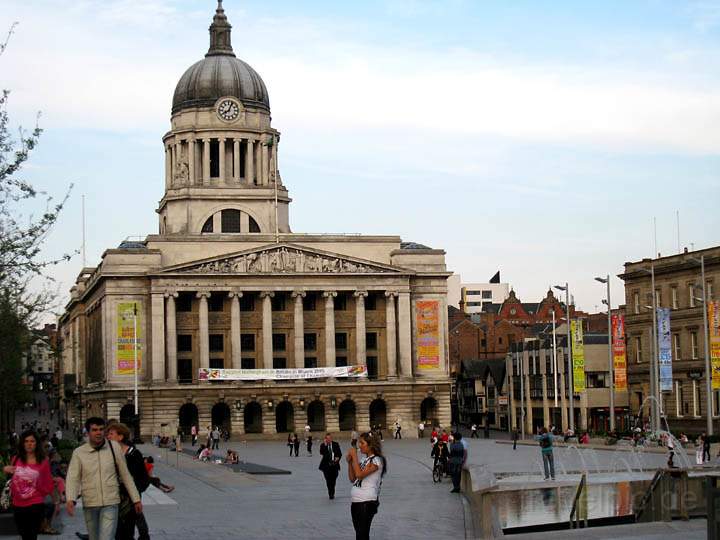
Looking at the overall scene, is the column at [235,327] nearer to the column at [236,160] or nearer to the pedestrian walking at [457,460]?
the column at [236,160]

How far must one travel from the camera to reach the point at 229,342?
→ 12975cm

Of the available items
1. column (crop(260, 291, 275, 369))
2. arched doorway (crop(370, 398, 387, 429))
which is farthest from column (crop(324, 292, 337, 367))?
arched doorway (crop(370, 398, 387, 429))

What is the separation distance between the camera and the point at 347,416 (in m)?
132

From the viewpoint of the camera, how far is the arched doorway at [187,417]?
4985 inches

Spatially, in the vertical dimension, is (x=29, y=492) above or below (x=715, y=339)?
below

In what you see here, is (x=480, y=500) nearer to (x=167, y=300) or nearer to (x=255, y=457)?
(x=255, y=457)

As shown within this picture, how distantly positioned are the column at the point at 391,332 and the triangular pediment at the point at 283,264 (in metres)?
2.40

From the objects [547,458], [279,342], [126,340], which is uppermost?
[126,340]

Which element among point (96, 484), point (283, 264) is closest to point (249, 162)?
point (283, 264)

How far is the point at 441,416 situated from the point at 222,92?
128 feet

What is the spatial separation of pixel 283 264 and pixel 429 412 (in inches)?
735

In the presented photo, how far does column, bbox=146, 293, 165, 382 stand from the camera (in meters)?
126

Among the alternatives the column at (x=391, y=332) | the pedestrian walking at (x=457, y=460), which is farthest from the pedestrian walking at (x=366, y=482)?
the column at (x=391, y=332)

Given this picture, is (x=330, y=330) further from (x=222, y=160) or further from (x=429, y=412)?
(x=222, y=160)
